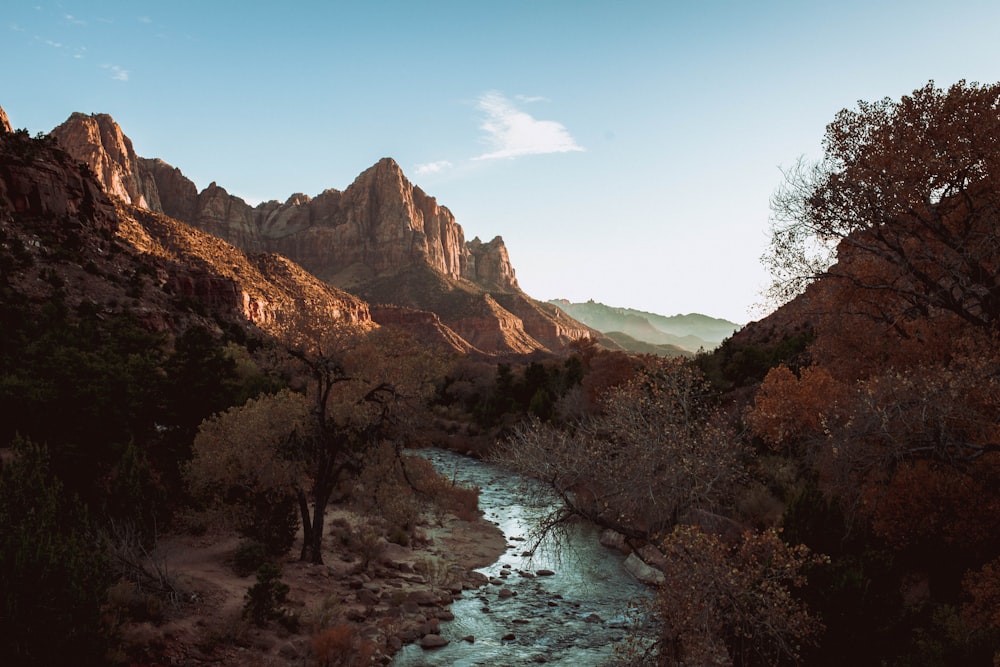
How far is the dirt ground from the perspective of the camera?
11594 mm

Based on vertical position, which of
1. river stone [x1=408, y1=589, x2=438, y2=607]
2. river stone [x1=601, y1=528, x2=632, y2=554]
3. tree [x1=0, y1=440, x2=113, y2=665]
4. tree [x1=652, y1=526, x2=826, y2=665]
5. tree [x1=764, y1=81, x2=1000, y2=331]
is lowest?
river stone [x1=408, y1=589, x2=438, y2=607]

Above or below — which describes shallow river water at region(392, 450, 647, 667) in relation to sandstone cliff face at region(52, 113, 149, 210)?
below

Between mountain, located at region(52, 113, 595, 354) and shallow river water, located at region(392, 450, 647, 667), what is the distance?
3296 inches

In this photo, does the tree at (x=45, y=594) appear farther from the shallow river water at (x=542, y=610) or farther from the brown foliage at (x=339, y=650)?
the shallow river water at (x=542, y=610)

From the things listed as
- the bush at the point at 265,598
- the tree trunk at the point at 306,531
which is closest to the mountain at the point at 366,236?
the tree trunk at the point at 306,531

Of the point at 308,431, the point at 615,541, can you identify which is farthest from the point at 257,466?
the point at 615,541

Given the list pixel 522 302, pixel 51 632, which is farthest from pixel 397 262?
pixel 51 632

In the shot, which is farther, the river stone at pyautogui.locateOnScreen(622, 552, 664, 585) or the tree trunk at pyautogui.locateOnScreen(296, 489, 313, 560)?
the river stone at pyautogui.locateOnScreen(622, 552, 664, 585)

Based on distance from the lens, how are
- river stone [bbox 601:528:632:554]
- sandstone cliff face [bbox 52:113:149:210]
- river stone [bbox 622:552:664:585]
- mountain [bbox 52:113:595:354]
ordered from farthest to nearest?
mountain [bbox 52:113:595:354]
sandstone cliff face [bbox 52:113:149:210]
river stone [bbox 601:528:632:554]
river stone [bbox 622:552:664:585]

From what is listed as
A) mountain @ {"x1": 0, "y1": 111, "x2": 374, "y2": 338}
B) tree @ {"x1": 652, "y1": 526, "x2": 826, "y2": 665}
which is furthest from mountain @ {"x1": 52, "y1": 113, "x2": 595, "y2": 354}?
tree @ {"x1": 652, "y1": 526, "x2": 826, "y2": 665}

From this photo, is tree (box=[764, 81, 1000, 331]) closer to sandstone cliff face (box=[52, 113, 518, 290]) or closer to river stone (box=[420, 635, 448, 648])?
river stone (box=[420, 635, 448, 648])

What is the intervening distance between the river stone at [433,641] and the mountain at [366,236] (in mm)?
90136

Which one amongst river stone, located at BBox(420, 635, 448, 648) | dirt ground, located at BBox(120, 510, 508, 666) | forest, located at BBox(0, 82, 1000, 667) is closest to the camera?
forest, located at BBox(0, 82, 1000, 667)

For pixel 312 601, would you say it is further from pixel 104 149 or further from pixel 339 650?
pixel 104 149
